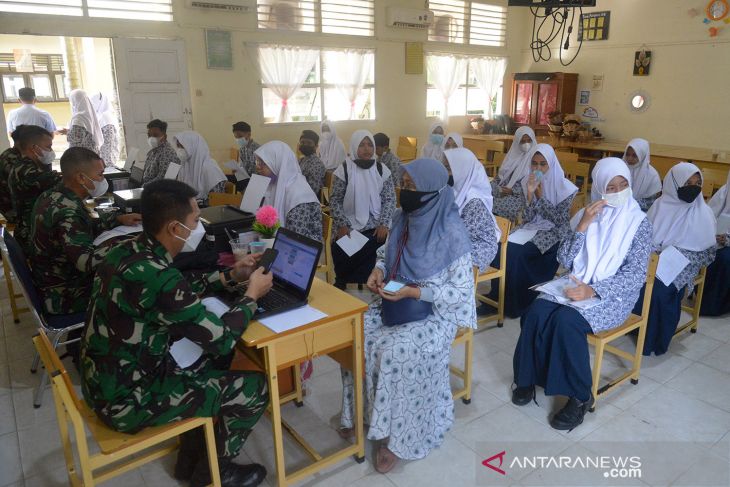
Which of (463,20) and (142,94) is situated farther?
(463,20)

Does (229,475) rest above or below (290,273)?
below

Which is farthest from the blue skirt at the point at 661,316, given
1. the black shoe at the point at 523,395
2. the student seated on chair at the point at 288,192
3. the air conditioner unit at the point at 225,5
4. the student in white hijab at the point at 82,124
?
the student in white hijab at the point at 82,124

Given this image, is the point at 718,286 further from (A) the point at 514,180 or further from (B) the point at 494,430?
(B) the point at 494,430

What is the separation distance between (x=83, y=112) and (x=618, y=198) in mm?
6196

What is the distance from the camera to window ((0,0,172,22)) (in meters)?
5.55

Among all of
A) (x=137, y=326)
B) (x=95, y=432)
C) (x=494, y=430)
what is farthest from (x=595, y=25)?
(x=95, y=432)

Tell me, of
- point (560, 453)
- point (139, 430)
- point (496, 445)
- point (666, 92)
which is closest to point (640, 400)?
point (560, 453)

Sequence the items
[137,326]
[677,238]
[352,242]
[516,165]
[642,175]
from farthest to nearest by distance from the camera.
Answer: [516,165]
[642,175]
[352,242]
[677,238]
[137,326]

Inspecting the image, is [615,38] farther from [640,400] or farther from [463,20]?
[640,400]

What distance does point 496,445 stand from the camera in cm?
228

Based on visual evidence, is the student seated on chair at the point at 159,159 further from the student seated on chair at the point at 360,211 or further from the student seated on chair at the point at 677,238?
the student seated on chair at the point at 677,238

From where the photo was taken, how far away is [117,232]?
9.97ft

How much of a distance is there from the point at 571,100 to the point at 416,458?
8.14 meters

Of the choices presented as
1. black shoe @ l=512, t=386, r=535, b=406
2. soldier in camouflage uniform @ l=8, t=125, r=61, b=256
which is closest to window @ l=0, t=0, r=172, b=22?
soldier in camouflage uniform @ l=8, t=125, r=61, b=256
